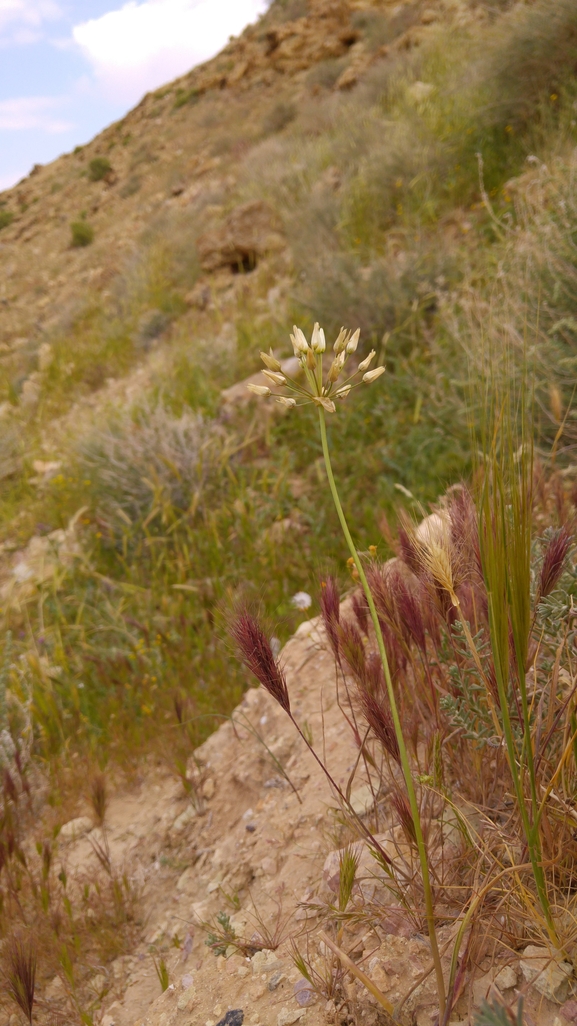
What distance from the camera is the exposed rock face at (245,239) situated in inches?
284

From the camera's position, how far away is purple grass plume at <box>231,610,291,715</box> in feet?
3.51

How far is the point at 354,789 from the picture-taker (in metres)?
1.66

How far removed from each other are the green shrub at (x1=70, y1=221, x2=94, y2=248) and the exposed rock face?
11.4 meters

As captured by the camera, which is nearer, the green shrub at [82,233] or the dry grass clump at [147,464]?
the dry grass clump at [147,464]

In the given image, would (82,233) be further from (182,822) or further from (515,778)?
(515,778)

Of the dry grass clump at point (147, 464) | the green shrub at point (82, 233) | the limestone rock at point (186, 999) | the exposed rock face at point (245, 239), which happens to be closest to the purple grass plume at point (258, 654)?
the limestone rock at point (186, 999)

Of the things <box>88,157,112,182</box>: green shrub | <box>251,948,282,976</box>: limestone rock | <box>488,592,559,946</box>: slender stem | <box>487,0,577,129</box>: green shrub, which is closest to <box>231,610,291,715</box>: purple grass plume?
<box>488,592,559,946</box>: slender stem

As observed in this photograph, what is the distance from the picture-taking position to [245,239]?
729 cm

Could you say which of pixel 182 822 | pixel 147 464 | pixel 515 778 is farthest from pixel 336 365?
pixel 147 464

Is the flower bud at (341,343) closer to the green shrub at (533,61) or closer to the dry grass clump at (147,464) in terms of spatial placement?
the dry grass clump at (147,464)

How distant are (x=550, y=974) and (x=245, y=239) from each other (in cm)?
755

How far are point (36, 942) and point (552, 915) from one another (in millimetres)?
1455

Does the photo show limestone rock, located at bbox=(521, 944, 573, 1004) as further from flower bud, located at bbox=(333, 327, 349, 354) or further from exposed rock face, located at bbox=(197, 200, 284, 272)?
exposed rock face, located at bbox=(197, 200, 284, 272)

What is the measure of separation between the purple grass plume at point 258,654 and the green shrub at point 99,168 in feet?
85.5
